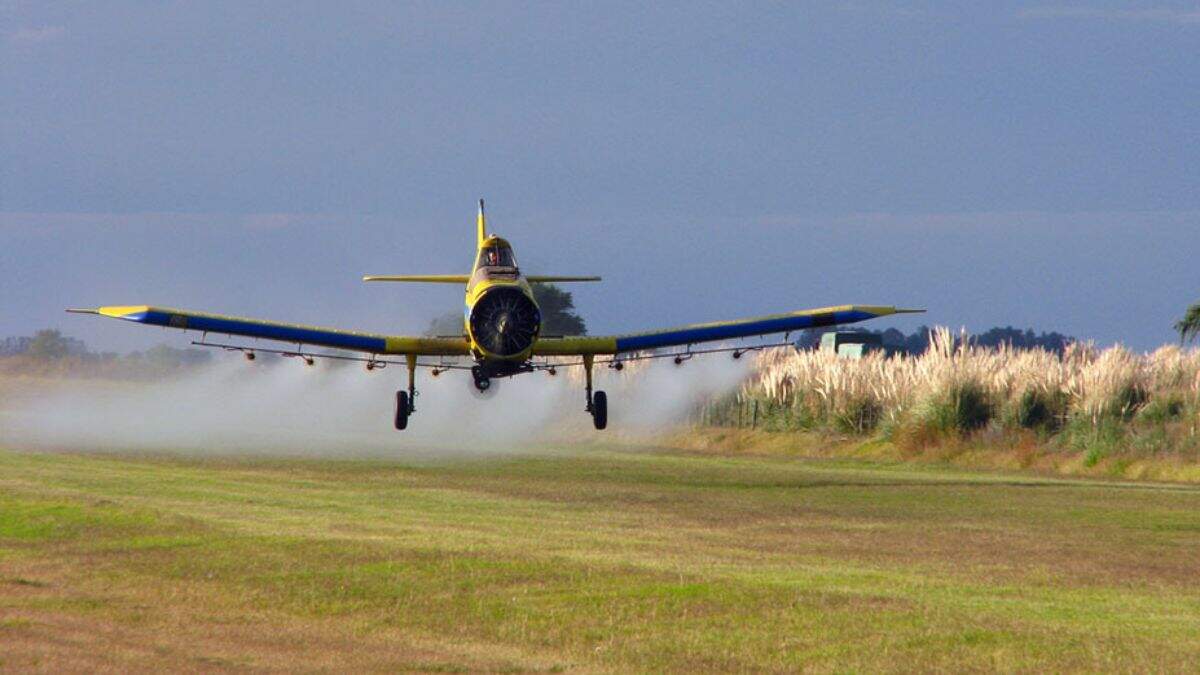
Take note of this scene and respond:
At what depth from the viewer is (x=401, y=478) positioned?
1590 inches

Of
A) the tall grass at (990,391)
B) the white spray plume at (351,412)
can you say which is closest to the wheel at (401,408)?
the white spray plume at (351,412)

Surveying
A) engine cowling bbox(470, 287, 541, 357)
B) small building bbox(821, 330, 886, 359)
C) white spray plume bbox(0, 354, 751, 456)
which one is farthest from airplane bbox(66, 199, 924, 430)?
small building bbox(821, 330, 886, 359)

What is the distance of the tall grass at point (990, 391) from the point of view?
46719 mm

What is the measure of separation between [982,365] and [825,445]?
17.9 feet

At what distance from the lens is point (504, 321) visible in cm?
3734

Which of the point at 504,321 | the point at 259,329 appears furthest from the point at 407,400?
the point at 504,321

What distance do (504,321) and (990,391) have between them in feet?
61.9

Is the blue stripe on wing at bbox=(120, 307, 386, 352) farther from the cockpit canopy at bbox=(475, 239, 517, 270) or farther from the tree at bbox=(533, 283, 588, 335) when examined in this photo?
the tree at bbox=(533, 283, 588, 335)

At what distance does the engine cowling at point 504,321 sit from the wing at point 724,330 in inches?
134

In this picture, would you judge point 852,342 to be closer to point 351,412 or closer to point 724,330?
point 351,412

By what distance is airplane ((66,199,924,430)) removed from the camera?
3750 cm

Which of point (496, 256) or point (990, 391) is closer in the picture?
point (496, 256)

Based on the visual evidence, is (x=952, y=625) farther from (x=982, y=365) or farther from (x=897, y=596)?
(x=982, y=365)

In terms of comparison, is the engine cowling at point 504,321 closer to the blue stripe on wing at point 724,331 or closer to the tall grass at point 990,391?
the blue stripe on wing at point 724,331
